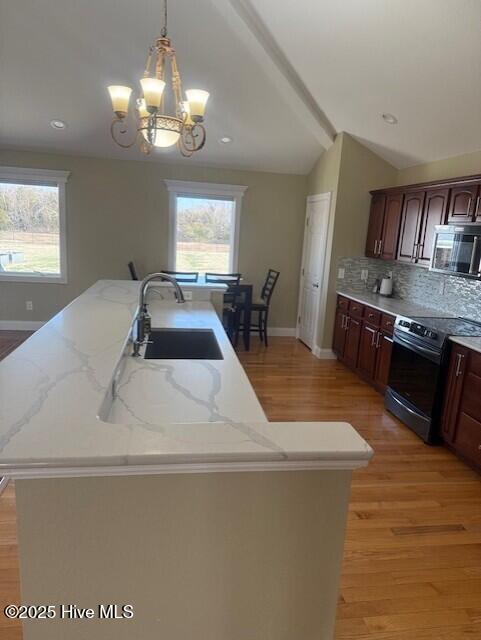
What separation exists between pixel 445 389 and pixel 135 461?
2927 millimetres

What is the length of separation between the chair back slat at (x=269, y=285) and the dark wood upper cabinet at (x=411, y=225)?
6.44ft

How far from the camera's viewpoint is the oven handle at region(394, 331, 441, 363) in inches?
127

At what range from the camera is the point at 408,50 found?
3.03 metres

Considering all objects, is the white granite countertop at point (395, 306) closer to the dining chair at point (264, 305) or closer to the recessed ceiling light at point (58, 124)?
the dining chair at point (264, 305)

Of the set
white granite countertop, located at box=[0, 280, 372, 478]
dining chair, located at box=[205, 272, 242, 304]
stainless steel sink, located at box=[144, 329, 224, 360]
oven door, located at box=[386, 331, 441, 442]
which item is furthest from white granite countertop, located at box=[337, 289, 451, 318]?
white granite countertop, located at box=[0, 280, 372, 478]

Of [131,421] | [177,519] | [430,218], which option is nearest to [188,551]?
[177,519]

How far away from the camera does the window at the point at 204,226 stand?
6.08m

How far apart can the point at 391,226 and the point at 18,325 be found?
5.22m

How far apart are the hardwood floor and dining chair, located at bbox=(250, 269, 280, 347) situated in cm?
228

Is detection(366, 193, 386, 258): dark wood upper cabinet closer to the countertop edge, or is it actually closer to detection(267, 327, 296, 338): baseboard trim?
detection(267, 327, 296, 338): baseboard trim

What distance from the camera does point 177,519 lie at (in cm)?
99

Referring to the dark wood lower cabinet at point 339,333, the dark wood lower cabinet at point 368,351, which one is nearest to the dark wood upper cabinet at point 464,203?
the dark wood lower cabinet at point 368,351

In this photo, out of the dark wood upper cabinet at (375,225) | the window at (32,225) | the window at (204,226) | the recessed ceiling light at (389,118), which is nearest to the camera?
the recessed ceiling light at (389,118)

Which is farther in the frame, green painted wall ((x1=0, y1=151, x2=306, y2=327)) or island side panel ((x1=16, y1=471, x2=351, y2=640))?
green painted wall ((x1=0, y1=151, x2=306, y2=327))
